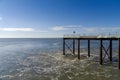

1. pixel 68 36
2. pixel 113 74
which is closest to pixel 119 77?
pixel 113 74

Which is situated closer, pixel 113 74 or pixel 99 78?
pixel 99 78

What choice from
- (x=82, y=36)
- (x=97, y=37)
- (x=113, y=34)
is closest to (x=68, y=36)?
(x=82, y=36)

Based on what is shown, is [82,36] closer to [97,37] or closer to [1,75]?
[97,37]

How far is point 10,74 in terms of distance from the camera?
73.3ft

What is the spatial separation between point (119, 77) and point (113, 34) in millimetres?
9511

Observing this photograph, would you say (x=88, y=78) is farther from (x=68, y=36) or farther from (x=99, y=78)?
(x=68, y=36)

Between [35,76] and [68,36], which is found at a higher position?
[68,36]

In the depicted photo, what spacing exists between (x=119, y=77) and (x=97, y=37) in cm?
1140

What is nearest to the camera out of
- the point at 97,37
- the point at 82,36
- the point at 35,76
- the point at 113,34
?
the point at 35,76

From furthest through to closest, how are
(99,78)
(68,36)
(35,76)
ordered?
(68,36) < (35,76) < (99,78)

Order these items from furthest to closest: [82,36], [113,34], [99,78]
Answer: [82,36] → [113,34] → [99,78]

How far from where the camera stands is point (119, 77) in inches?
786

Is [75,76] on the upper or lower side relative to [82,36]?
lower

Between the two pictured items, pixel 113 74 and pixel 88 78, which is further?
pixel 113 74
